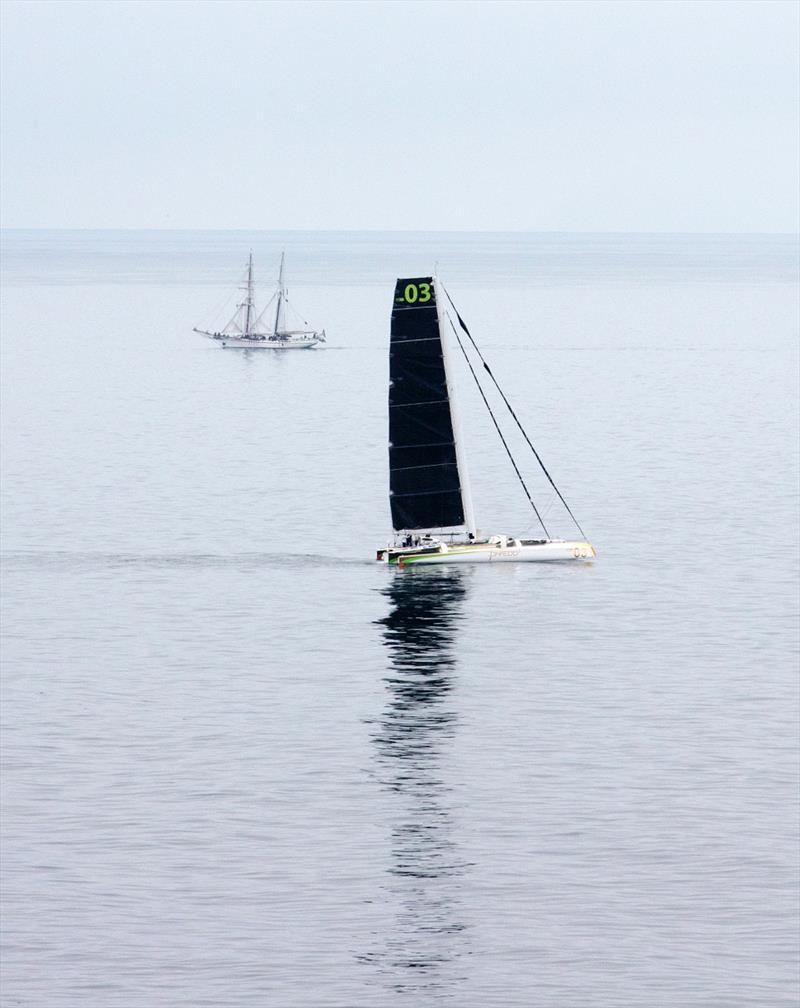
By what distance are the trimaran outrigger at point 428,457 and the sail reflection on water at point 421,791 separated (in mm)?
5106

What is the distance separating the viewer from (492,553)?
3652 inches

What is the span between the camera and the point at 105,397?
189625mm

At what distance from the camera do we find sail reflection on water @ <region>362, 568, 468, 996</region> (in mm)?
45312

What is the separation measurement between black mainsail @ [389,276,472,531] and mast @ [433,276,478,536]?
93 millimetres

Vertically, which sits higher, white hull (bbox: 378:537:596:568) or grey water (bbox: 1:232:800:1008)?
white hull (bbox: 378:537:596:568)

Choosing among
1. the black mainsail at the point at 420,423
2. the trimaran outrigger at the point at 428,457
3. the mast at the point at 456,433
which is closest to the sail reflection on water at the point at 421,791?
the trimaran outrigger at the point at 428,457

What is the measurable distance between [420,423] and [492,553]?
721cm

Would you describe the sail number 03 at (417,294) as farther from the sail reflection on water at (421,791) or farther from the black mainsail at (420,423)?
the sail reflection on water at (421,791)

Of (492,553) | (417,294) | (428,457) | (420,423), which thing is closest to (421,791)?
(417,294)

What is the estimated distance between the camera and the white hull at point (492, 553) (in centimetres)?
9275

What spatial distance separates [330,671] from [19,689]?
11472 millimetres

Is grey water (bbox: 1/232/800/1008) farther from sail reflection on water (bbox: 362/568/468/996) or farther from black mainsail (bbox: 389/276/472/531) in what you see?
black mainsail (bbox: 389/276/472/531)

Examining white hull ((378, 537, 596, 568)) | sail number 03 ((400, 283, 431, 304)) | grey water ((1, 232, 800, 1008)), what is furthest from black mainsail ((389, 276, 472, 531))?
grey water ((1, 232, 800, 1008))

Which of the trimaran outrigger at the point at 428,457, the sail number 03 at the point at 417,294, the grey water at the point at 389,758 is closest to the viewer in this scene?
the grey water at the point at 389,758
